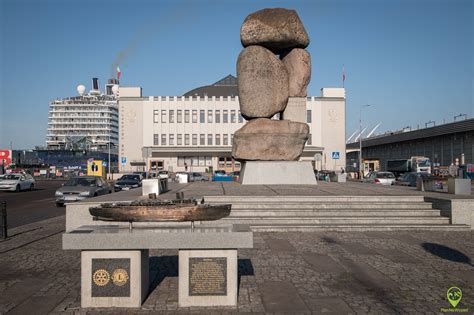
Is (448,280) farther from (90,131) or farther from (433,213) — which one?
(90,131)

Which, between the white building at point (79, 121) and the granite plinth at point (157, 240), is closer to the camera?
the granite plinth at point (157, 240)

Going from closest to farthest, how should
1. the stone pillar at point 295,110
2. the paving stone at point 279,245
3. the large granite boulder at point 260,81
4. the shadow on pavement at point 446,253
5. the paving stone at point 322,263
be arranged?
1. the paving stone at point 322,263
2. the shadow on pavement at point 446,253
3. the paving stone at point 279,245
4. the large granite boulder at point 260,81
5. the stone pillar at point 295,110

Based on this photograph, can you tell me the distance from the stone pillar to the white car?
2586 centimetres

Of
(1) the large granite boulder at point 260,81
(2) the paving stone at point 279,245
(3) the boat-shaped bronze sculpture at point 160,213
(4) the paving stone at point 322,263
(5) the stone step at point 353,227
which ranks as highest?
(1) the large granite boulder at point 260,81

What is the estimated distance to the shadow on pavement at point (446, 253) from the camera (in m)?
8.77

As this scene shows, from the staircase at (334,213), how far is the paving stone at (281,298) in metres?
5.21

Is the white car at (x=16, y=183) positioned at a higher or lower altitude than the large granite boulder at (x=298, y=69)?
lower

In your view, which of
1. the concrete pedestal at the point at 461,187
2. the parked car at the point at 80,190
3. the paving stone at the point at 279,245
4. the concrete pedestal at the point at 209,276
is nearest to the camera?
the concrete pedestal at the point at 209,276

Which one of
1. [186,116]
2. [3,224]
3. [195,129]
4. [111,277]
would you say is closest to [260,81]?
[3,224]

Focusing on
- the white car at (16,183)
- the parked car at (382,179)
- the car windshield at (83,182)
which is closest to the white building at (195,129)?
the white car at (16,183)

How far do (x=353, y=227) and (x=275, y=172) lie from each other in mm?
6871

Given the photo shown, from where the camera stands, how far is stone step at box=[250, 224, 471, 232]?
12219mm

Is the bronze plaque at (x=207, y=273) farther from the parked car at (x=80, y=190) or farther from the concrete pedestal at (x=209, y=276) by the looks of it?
the parked car at (x=80, y=190)

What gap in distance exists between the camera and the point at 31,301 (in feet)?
20.4
